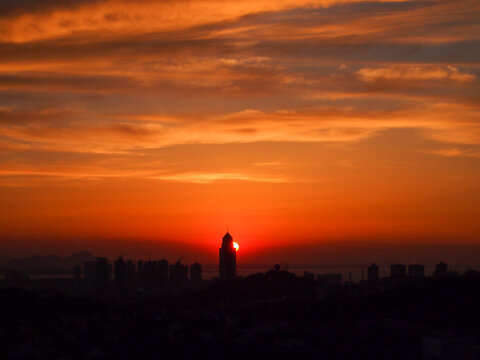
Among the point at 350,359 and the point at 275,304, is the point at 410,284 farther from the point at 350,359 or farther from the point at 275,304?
the point at 350,359

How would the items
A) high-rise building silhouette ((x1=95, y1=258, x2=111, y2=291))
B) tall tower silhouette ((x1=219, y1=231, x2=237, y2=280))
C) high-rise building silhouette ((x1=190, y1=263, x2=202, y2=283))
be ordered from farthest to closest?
high-rise building silhouette ((x1=190, y1=263, x2=202, y2=283))
tall tower silhouette ((x1=219, y1=231, x2=237, y2=280))
high-rise building silhouette ((x1=95, y1=258, x2=111, y2=291))

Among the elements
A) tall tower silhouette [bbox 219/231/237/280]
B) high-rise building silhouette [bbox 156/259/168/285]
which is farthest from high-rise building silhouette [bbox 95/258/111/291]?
tall tower silhouette [bbox 219/231/237/280]

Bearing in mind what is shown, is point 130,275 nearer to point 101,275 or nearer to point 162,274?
point 162,274

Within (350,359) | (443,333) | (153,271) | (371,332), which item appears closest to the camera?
(350,359)

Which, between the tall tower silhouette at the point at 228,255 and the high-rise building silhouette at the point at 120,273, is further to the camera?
the tall tower silhouette at the point at 228,255

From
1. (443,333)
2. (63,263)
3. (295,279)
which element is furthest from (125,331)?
(63,263)

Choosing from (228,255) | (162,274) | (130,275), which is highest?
(228,255)

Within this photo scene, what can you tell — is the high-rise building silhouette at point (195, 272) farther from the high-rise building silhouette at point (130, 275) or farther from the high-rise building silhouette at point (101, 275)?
the high-rise building silhouette at point (101, 275)

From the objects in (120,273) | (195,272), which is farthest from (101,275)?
(195,272)

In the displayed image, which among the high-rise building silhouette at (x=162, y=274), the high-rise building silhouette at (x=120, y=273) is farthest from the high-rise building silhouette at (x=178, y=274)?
the high-rise building silhouette at (x=120, y=273)

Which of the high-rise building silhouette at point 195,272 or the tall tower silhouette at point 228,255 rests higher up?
the tall tower silhouette at point 228,255

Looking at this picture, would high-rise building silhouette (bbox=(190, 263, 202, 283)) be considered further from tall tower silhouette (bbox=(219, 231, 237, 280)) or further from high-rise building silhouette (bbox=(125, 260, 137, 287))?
high-rise building silhouette (bbox=(125, 260, 137, 287))
